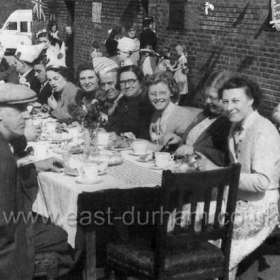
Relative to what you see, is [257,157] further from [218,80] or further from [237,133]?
[218,80]

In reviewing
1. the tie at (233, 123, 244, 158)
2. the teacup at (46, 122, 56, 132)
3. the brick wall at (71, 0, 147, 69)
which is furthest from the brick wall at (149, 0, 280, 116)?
the tie at (233, 123, 244, 158)

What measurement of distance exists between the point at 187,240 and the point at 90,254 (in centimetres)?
72

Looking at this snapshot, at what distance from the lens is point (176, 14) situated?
10117mm

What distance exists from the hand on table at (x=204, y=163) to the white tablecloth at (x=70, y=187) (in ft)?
0.98

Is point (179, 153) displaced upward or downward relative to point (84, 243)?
upward

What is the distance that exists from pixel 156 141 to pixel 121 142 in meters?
0.50

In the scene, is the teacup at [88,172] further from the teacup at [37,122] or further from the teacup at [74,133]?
the teacup at [37,122]

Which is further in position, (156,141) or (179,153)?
(156,141)

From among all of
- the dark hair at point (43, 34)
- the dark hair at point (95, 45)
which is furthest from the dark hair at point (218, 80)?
the dark hair at point (43, 34)

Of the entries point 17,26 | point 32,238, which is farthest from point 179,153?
point 17,26

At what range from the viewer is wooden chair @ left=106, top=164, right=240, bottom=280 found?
3051mm

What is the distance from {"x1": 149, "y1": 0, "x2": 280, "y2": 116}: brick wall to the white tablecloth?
14.3 ft

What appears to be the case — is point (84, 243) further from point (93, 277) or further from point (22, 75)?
point (22, 75)

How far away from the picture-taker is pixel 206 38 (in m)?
9.33
